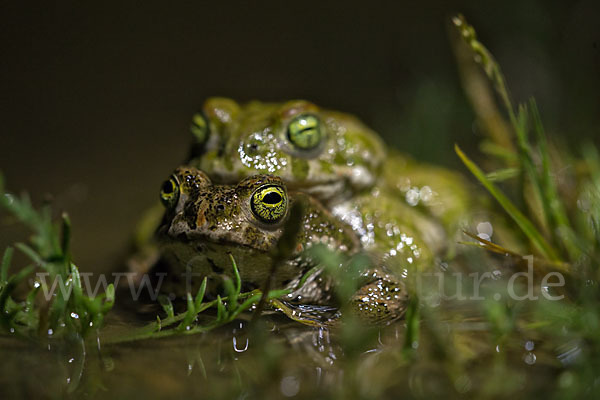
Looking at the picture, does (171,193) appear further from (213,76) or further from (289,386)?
(213,76)

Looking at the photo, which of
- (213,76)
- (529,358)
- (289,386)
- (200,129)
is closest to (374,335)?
(289,386)

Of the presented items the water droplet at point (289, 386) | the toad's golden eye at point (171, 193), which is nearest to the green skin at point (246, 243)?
the toad's golden eye at point (171, 193)

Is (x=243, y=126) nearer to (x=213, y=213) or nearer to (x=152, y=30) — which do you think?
(x=213, y=213)

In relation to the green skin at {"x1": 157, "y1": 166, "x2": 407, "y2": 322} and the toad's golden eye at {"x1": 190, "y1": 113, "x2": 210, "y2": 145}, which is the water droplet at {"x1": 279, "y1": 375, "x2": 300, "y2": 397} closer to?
the green skin at {"x1": 157, "y1": 166, "x2": 407, "y2": 322}

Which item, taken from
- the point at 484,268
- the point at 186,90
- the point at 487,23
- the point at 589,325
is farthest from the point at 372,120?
the point at 589,325

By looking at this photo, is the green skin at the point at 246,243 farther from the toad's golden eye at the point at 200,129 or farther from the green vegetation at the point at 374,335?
the toad's golden eye at the point at 200,129
